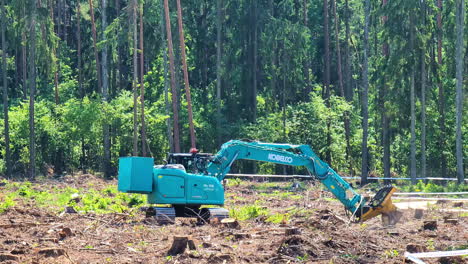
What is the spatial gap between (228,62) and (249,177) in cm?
1118

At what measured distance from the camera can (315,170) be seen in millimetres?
21531

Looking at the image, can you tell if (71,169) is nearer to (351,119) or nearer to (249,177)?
(249,177)

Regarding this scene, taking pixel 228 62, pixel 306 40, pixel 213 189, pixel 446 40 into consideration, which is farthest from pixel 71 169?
pixel 213 189

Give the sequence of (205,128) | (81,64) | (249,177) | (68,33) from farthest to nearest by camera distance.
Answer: (68,33) < (81,64) < (205,128) < (249,177)

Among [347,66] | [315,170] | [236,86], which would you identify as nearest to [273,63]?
[236,86]

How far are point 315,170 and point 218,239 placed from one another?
4.82m

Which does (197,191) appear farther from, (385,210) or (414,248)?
(414,248)

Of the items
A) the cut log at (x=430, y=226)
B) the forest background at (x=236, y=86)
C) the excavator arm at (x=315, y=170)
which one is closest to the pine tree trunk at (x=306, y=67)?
the forest background at (x=236, y=86)

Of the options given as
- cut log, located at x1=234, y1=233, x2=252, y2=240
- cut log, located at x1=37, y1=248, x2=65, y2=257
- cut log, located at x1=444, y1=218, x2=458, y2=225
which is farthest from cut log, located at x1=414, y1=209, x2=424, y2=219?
→ cut log, located at x1=37, y1=248, x2=65, y2=257

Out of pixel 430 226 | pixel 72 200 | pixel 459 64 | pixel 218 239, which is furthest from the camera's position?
pixel 459 64

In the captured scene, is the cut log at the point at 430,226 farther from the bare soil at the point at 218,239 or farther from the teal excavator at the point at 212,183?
the teal excavator at the point at 212,183

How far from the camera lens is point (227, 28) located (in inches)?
2249

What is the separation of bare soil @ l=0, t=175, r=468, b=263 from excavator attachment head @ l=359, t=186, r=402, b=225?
0.22 m

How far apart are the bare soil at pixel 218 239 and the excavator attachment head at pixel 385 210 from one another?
0.22m
